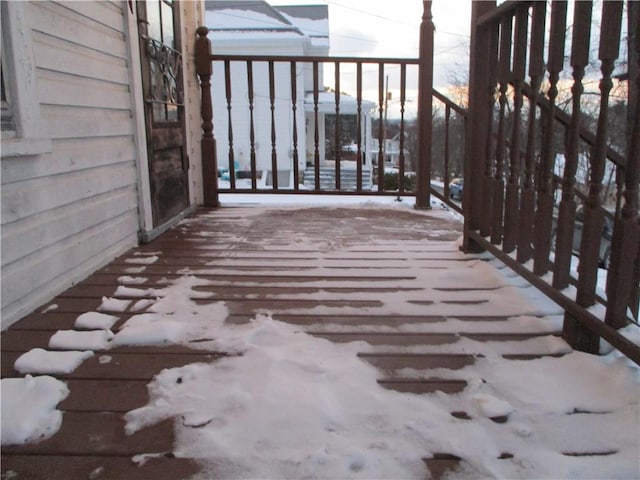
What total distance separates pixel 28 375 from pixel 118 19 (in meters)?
1.81

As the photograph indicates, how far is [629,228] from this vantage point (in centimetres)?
131

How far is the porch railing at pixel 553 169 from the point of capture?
133cm

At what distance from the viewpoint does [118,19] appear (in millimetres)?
2531

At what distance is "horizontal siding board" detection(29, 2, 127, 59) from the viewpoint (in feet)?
6.12

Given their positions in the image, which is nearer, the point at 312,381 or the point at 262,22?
the point at 312,381

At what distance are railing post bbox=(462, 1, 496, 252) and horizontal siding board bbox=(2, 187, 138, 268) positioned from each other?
64.8 inches

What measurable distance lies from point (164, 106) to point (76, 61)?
3.24ft

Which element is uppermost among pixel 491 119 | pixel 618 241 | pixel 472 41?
pixel 472 41

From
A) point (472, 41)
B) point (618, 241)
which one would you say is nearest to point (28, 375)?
point (618, 241)

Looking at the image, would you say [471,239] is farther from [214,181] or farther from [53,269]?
[214,181]

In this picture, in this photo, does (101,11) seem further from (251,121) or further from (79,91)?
(251,121)

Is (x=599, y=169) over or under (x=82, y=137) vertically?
under

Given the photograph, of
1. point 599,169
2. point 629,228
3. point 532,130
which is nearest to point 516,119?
point 532,130

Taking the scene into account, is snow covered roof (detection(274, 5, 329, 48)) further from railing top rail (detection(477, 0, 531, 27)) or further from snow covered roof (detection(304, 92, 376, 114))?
railing top rail (detection(477, 0, 531, 27))
